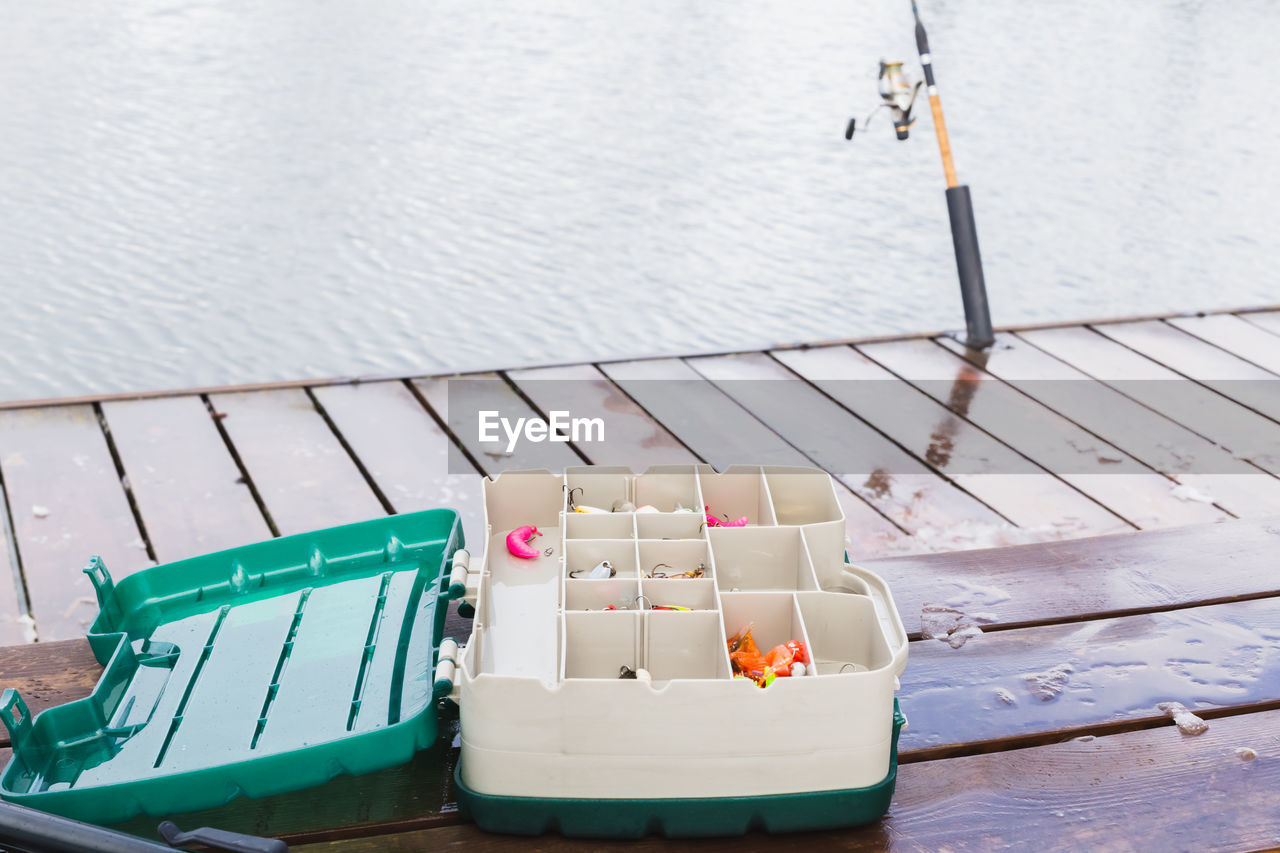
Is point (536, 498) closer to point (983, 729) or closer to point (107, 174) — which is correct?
point (983, 729)

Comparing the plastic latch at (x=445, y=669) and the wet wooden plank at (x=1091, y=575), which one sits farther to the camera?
the wet wooden plank at (x=1091, y=575)

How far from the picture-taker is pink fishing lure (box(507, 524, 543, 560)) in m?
1.26

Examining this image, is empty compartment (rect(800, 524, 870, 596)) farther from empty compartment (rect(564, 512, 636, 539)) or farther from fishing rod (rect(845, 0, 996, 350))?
fishing rod (rect(845, 0, 996, 350))

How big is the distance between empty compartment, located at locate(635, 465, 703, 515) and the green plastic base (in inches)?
15.3

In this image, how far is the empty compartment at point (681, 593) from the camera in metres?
1.09

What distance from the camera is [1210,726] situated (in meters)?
1.18

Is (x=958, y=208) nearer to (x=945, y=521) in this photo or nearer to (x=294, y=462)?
(x=945, y=521)

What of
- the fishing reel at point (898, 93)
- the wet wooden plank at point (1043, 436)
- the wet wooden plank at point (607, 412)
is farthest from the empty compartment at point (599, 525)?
the fishing reel at point (898, 93)

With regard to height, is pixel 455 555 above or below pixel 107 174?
above

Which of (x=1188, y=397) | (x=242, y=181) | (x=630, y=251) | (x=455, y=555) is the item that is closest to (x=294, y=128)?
(x=242, y=181)

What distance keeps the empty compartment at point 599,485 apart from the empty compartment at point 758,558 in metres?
0.15

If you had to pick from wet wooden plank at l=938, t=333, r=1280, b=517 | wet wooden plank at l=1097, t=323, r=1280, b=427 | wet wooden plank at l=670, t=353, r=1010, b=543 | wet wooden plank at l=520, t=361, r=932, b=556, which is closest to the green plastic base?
wet wooden plank at l=520, t=361, r=932, b=556

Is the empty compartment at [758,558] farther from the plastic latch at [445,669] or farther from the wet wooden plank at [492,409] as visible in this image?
the wet wooden plank at [492,409]

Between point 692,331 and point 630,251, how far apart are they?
651 mm
